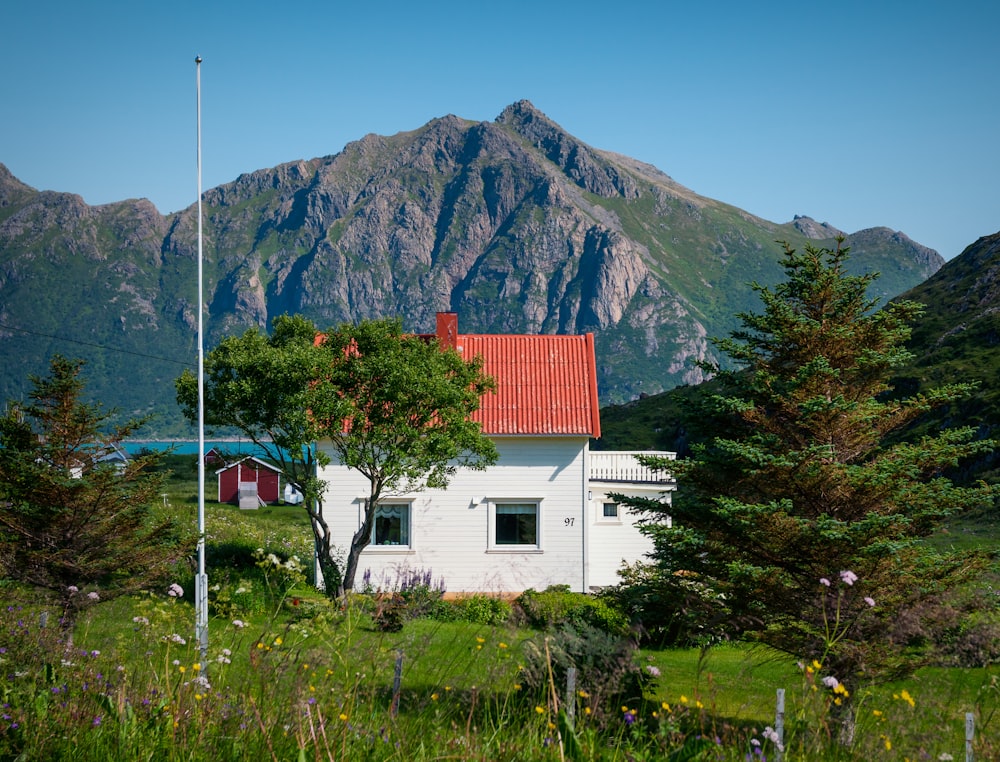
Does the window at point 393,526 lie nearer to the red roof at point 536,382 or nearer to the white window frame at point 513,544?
the white window frame at point 513,544

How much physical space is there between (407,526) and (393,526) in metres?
0.42

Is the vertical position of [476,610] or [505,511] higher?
[505,511]

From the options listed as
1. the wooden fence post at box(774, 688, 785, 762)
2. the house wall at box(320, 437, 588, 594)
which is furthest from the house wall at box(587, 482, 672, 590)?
the wooden fence post at box(774, 688, 785, 762)

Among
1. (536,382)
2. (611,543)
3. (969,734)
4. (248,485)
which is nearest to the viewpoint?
(969,734)

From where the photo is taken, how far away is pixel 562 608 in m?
21.8

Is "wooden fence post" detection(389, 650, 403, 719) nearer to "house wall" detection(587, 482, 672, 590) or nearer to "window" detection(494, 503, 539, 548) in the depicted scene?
"window" detection(494, 503, 539, 548)

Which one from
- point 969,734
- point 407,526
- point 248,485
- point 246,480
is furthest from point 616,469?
point 246,480

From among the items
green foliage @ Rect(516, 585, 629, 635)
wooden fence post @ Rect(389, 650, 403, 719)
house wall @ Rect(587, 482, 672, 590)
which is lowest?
green foliage @ Rect(516, 585, 629, 635)

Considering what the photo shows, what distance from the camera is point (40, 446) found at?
14.8 m

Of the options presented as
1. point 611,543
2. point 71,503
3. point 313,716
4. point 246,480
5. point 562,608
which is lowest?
point 562,608

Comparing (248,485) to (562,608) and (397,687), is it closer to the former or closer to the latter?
(562,608)

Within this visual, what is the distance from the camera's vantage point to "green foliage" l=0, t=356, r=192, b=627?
563 inches

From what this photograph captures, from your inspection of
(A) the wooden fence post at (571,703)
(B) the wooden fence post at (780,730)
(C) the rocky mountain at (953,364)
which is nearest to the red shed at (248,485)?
(C) the rocky mountain at (953,364)

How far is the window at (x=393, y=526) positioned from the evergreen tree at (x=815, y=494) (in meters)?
13.6
